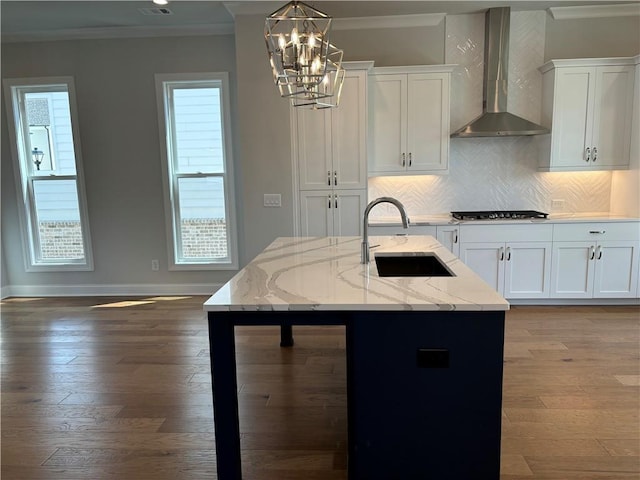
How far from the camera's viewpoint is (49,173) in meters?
4.93

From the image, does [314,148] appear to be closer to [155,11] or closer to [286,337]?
[286,337]

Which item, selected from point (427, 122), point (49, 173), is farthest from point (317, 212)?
point (49, 173)

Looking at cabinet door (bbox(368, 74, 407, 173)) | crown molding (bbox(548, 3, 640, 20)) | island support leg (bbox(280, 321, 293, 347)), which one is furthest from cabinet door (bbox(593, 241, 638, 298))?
island support leg (bbox(280, 321, 293, 347))

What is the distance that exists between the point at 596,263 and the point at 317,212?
105 inches

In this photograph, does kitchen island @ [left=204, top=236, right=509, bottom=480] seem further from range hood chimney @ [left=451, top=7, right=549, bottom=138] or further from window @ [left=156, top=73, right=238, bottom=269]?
window @ [left=156, top=73, right=238, bottom=269]

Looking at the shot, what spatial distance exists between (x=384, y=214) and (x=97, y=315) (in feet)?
10.1

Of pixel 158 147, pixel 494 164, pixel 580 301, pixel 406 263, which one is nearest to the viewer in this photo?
pixel 406 263

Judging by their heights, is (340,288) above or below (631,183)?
below

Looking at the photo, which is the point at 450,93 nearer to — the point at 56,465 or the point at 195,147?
the point at 195,147

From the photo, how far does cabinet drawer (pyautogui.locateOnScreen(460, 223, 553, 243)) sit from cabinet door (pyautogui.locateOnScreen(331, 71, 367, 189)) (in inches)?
42.8

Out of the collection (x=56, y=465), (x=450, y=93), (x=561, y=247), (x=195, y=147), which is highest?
(x=450, y=93)

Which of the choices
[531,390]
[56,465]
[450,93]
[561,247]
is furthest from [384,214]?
[56,465]

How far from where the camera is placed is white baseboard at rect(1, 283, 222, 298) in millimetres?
4980

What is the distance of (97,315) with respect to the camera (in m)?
4.31
